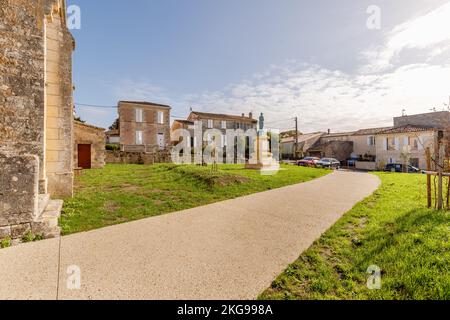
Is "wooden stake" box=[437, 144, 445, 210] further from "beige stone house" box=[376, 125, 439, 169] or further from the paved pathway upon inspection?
"beige stone house" box=[376, 125, 439, 169]

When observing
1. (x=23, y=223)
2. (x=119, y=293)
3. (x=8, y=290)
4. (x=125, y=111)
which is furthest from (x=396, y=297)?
(x=125, y=111)

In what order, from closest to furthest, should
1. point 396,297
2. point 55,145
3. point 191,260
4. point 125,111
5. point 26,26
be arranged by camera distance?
1. point 396,297
2. point 191,260
3. point 26,26
4. point 55,145
5. point 125,111

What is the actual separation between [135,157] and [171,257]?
79.1ft

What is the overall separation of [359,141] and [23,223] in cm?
4045

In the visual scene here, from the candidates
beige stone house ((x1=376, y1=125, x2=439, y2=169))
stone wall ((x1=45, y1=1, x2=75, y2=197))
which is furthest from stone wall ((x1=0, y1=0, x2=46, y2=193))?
beige stone house ((x1=376, y1=125, x2=439, y2=169))

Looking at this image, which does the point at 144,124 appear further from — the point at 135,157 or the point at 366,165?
the point at 366,165

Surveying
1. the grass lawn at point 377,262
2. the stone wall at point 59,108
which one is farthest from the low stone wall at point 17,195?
the grass lawn at point 377,262

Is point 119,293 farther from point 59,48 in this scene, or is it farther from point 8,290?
point 59,48

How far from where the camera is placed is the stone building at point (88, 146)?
18828 millimetres

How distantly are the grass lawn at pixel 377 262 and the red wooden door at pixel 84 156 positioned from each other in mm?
20086

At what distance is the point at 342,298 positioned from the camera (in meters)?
2.53

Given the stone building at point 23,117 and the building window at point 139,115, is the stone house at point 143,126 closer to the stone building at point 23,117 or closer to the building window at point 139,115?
the building window at point 139,115

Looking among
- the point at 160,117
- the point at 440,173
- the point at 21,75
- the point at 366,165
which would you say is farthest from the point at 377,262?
the point at 160,117

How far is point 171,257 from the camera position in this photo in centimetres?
347
